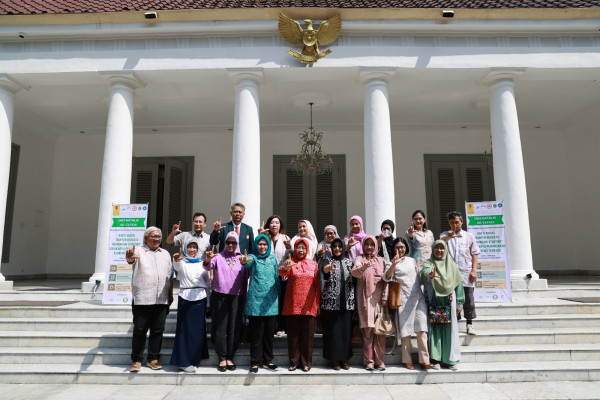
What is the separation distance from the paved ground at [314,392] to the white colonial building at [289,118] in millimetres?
3170

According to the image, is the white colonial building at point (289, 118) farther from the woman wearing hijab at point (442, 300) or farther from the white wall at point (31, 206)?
the woman wearing hijab at point (442, 300)

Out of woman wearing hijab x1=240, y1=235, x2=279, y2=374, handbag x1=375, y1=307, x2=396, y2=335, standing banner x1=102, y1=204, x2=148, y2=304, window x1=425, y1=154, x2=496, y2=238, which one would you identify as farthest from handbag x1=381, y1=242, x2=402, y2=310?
window x1=425, y1=154, x2=496, y2=238

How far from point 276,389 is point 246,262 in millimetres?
1383

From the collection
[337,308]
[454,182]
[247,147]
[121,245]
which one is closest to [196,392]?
[337,308]

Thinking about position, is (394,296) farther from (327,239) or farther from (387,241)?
(327,239)

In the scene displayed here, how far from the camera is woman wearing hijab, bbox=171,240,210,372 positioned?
4711 millimetres

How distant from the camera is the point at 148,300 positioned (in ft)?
15.4

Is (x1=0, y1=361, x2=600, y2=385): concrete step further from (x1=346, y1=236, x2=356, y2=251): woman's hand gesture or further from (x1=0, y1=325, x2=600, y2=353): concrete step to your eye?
(x1=346, y1=236, x2=356, y2=251): woman's hand gesture

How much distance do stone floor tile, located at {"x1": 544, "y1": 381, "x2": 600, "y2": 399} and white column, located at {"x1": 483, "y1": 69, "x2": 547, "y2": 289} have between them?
285cm

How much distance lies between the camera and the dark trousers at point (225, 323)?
4.78 meters

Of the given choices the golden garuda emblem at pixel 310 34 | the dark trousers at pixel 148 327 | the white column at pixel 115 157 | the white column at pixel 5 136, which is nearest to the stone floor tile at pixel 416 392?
the dark trousers at pixel 148 327

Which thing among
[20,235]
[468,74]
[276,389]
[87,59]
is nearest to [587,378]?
[276,389]

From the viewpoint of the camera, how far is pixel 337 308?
189 inches

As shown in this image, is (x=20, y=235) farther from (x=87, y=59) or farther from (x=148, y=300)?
(x=148, y=300)
